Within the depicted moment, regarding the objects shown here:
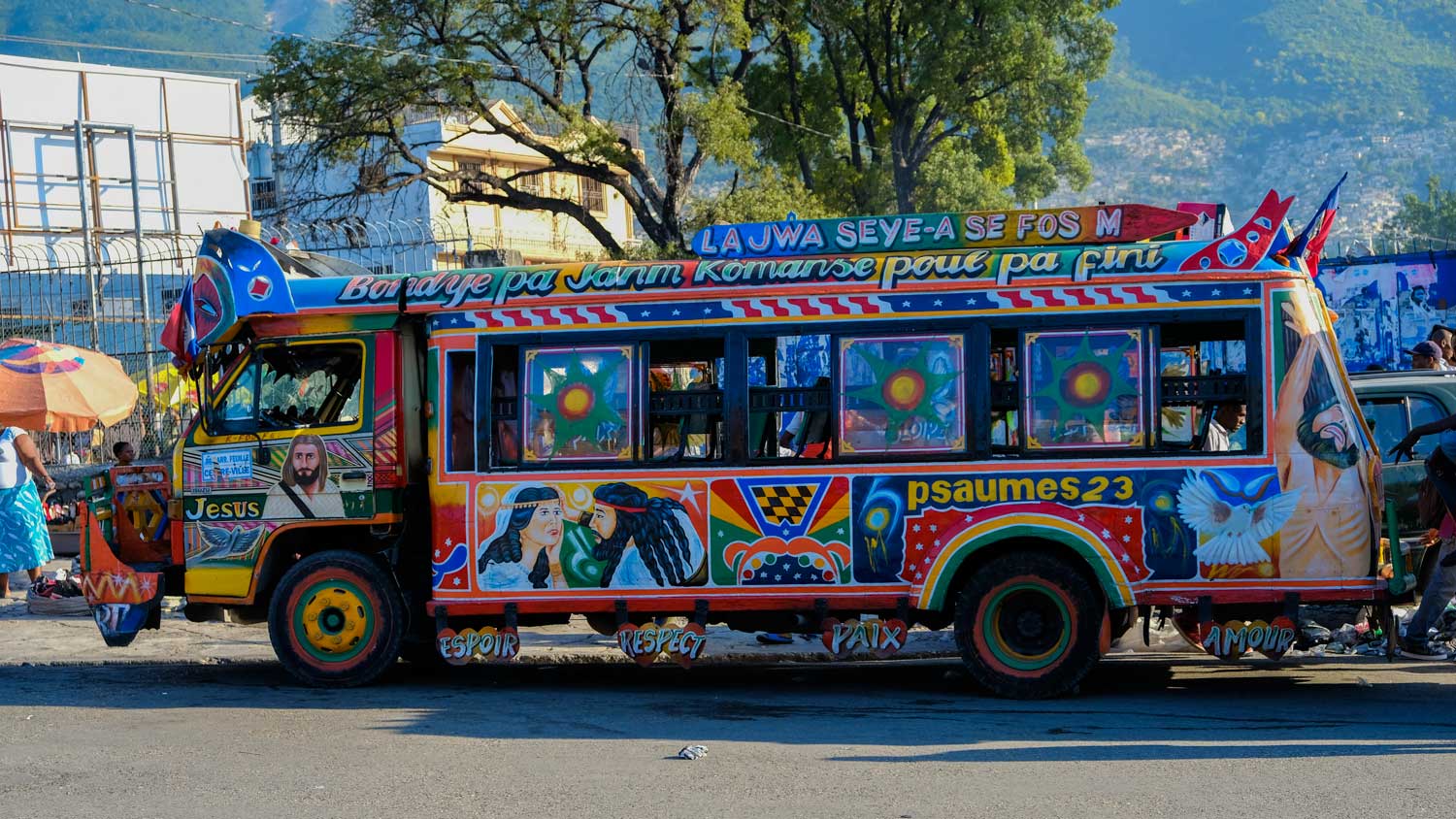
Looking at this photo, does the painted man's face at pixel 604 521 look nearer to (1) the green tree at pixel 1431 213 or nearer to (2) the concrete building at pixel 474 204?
(2) the concrete building at pixel 474 204

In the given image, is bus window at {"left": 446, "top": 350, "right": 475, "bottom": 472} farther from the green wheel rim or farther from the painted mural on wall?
the painted mural on wall

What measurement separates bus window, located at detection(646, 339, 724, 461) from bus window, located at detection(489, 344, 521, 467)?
882mm

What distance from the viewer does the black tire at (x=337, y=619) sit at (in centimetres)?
998

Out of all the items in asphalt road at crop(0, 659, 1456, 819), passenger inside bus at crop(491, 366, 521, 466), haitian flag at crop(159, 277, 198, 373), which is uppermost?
haitian flag at crop(159, 277, 198, 373)

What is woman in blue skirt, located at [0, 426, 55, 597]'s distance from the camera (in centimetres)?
1387

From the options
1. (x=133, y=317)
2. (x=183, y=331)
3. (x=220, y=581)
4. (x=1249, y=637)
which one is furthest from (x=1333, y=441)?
(x=133, y=317)

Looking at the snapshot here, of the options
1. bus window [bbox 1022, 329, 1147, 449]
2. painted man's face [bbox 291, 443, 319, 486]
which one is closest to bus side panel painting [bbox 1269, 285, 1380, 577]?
bus window [bbox 1022, 329, 1147, 449]

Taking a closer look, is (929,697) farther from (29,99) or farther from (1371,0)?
(1371,0)

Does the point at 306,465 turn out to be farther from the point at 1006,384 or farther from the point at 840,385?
the point at 1006,384

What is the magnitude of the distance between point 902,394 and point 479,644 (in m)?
3.19

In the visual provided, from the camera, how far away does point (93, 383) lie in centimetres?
1491

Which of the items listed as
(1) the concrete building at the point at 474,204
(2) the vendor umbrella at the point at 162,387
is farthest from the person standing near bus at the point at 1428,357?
(1) the concrete building at the point at 474,204

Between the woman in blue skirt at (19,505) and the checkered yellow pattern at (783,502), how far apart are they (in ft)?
26.1

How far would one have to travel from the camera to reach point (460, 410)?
9.83 metres
